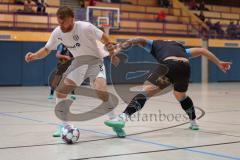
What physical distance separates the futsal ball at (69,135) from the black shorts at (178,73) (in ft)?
6.65

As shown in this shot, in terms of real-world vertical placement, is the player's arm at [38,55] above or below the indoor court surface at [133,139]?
above

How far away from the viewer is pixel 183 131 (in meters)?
8.02

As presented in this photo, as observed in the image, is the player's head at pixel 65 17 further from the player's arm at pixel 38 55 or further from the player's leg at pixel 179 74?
→ the player's leg at pixel 179 74

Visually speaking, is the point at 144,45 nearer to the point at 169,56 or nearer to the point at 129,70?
the point at 169,56

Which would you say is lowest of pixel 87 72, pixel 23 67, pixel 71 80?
pixel 23 67

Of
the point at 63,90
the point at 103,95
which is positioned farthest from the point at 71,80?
the point at 103,95

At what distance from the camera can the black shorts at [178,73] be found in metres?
7.71

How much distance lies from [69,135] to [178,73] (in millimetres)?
2233

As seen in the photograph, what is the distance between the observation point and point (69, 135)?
657cm

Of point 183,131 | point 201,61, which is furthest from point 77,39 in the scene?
point 201,61

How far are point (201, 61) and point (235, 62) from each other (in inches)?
111

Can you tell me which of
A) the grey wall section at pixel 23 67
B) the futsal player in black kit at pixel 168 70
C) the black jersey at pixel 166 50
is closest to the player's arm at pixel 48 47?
the futsal player in black kit at pixel 168 70

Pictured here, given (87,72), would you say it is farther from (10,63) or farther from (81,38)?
(10,63)

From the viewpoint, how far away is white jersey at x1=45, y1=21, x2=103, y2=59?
7.14 meters
